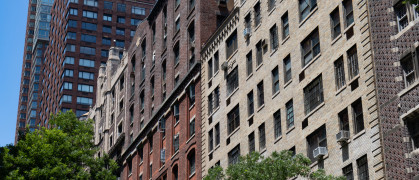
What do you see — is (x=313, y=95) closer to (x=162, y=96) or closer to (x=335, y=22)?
(x=335, y=22)

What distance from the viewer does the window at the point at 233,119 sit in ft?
168

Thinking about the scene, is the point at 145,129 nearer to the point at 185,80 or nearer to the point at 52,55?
the point at 185,80

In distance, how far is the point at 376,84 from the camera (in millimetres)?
36594

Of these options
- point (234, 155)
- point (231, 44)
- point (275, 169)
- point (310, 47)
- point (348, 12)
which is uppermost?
point (231, 44)

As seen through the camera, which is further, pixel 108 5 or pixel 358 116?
pixel 108 5

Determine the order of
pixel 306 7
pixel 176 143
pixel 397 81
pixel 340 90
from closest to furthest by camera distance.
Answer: pixel 397 81 → pixel 340 90 → pixel 306 7 → pixel 176 143

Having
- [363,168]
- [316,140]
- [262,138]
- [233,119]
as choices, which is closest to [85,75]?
[233,119]

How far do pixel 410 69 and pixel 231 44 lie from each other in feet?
67.6

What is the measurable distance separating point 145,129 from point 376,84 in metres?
36.7

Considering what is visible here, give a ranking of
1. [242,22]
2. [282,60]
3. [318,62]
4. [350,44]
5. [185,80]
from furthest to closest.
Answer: [185,80] < [242,22] < [282,60] < [318,62] < [350,44]

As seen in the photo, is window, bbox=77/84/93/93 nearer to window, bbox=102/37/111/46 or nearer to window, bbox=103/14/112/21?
window, bbox=102/37/111/46

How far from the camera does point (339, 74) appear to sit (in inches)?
1590

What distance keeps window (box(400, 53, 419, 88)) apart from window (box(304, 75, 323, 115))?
663 centimetres

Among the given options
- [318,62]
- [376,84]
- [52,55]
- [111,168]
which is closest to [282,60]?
[318,62]
